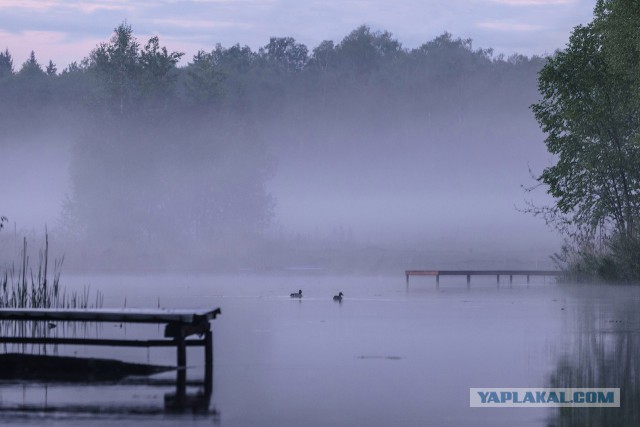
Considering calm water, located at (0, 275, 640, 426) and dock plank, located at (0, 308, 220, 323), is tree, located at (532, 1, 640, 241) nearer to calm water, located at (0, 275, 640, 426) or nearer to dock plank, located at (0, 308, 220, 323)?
calm water, located at (0, 275, 640, 426)

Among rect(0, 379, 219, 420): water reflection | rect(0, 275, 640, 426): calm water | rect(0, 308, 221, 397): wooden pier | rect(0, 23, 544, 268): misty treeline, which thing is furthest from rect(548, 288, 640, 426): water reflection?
rect(0, 23, 544, 268): misty treeline

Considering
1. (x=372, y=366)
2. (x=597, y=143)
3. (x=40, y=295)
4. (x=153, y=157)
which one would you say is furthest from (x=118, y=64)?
(x=372, y=366)

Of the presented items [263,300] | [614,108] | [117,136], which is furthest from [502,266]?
[263,300]

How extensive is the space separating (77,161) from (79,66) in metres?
88.5

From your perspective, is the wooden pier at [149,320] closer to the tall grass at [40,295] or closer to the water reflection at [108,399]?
the water reflection at [108,399]

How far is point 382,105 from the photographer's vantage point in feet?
634

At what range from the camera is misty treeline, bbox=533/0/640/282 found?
5434cm

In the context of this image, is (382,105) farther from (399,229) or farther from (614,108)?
(614,108)

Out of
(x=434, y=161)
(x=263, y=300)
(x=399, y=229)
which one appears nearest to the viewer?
(x=263, y=300)

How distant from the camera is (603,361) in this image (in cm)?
2211

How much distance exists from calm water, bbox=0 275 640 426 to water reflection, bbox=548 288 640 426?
0.03 meters

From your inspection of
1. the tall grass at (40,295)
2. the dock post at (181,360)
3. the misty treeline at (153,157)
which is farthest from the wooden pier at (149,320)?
the misty treeline at (153,157)

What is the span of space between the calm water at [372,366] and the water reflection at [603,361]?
0.03m

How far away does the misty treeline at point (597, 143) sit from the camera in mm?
54344
